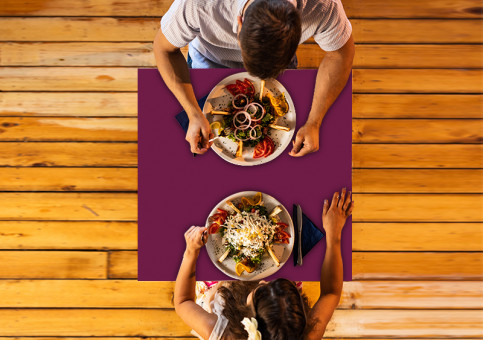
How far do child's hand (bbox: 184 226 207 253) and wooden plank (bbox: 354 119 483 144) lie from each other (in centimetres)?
142

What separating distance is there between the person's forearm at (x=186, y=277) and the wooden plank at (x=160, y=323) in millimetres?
994

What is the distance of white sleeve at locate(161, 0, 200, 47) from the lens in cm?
139

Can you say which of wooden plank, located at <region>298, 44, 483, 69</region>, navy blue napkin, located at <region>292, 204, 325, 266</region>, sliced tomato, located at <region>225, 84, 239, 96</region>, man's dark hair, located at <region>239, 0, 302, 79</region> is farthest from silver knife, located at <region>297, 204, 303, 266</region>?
wooden plank, located at <region>298, 44, 483, 69</region>

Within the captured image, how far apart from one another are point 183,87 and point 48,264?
5.48 ft

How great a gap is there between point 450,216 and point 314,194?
56.2 inches

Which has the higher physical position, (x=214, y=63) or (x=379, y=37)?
(x=379, y=37)

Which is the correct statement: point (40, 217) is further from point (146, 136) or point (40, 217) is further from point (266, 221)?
point (266, 221)

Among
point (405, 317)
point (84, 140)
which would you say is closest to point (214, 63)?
point (84, 140)

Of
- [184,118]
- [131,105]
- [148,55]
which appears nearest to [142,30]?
[148,55]

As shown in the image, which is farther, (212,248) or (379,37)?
(379,37)

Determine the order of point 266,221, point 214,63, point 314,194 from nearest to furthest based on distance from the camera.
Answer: point 266,221 → point 314,194 → point 214,63

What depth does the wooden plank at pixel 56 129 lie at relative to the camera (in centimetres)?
247

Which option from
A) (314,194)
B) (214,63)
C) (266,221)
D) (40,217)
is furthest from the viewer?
(40,217)

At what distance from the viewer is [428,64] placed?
2531mm
